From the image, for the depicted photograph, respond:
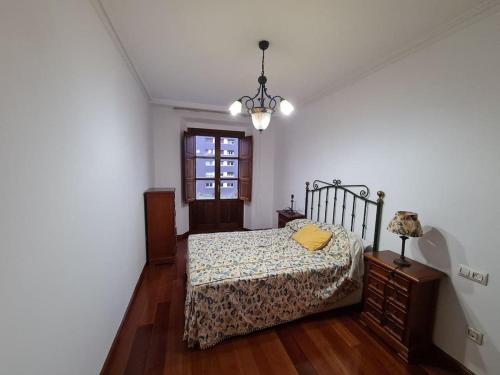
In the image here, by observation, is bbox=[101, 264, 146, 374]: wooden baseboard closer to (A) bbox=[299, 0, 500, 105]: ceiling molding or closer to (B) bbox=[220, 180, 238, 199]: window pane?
(B) bbox=[220, 180, 238, 199]: window pane

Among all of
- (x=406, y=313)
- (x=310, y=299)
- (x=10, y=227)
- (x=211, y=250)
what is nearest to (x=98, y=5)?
(x=10, y=227)

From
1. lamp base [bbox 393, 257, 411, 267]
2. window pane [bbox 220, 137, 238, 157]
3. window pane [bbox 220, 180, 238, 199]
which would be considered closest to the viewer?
lamp base [bbox 393, 257, 411, 267]

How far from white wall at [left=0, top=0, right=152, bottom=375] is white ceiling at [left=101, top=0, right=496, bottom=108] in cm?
42

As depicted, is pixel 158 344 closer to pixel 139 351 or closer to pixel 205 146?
pixel 139 351

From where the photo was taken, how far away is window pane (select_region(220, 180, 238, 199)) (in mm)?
4953

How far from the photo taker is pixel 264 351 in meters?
1.80

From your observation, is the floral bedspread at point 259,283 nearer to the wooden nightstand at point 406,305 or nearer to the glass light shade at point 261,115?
the wooden nightstand at point 406,305

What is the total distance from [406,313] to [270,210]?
3350 millimetres

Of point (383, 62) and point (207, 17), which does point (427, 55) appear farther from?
point (207, 17)

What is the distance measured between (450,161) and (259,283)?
6.11 ft

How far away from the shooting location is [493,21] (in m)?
1.51

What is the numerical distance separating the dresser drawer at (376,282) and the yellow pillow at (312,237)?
610 millimetres

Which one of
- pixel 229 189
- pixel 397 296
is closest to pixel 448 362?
pixel 397 296

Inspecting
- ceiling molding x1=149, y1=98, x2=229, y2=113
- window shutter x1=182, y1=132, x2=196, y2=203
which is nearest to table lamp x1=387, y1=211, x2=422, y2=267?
ceiling molding x1=149, y1=98, x2=229, y2=113
